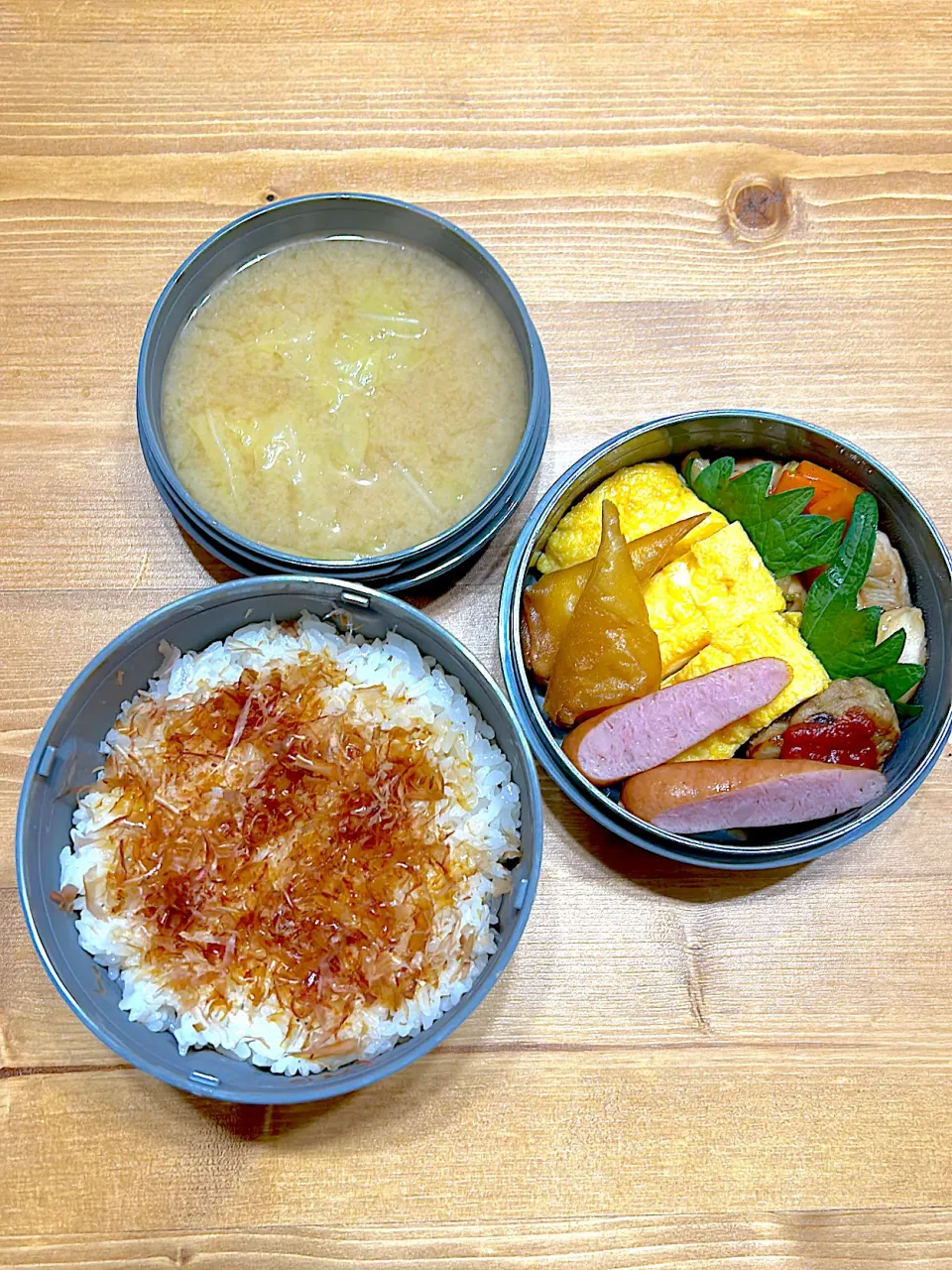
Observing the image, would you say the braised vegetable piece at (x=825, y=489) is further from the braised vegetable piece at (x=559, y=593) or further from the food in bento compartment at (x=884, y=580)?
the braised vegetable piece at (x=559, y=593)

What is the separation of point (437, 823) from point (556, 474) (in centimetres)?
87

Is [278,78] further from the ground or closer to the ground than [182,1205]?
further from the ground

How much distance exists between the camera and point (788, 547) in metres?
2.15

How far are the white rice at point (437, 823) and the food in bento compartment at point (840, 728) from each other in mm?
569

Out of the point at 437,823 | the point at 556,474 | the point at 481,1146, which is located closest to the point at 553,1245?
the point at 481,1146

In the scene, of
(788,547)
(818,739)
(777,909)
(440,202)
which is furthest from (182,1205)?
(440,202)

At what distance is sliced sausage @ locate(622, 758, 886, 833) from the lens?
6.57ft

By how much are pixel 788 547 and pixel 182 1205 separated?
1860 millimetres

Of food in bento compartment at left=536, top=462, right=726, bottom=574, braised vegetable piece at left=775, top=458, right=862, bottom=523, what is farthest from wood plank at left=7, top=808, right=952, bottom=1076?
braised vegetable piece at left=775, top=458, right=862, bottom=523

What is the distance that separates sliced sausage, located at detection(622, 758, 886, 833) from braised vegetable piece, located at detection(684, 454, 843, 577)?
1.41 ft

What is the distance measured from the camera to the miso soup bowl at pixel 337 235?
208 cm

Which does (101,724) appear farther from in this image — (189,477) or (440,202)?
(440,202)

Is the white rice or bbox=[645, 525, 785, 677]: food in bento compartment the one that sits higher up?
bbox=[645, 525, 785, 677]: food in bento compartment

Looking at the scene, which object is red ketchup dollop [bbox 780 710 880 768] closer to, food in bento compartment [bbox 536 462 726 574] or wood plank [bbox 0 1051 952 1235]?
food in bento compartment [bbox 536 462 726 574]
